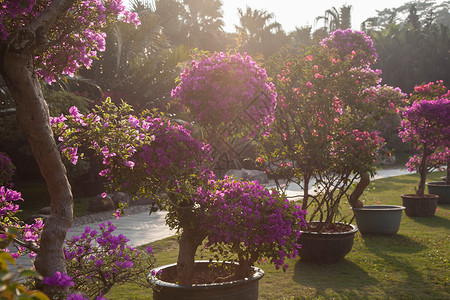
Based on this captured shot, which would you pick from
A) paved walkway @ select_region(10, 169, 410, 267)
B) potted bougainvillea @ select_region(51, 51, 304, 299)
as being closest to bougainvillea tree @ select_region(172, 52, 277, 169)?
potted bougainvillea @ select_region(51, 51, 304, 299)

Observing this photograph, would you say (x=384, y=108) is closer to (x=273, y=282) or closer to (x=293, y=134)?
(x=293, y=134)

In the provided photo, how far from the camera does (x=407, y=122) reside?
32.9 feet

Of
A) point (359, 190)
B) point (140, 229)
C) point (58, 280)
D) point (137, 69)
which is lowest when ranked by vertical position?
point (140, 229)

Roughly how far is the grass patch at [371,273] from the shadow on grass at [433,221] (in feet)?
2.68

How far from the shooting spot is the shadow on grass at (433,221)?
903cm

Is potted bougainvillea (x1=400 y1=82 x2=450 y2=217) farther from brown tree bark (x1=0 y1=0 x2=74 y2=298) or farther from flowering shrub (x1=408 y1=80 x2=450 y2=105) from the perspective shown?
brown tree bark (x1=0 y1=0 x2=74 y2=298)

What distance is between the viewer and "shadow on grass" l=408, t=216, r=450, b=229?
9.03 meters

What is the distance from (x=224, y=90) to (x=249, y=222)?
3.89 ft

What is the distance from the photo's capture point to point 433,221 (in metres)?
9.47

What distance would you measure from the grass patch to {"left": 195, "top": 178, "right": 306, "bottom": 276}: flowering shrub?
0.84 m

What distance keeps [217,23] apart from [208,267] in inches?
1122

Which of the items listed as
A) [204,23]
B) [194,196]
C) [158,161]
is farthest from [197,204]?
[204,23]

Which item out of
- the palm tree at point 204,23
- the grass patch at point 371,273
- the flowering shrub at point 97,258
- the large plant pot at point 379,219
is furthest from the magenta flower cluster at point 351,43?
the palm tree at point 204,23

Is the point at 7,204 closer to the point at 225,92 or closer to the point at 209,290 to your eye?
the point at 209,290
